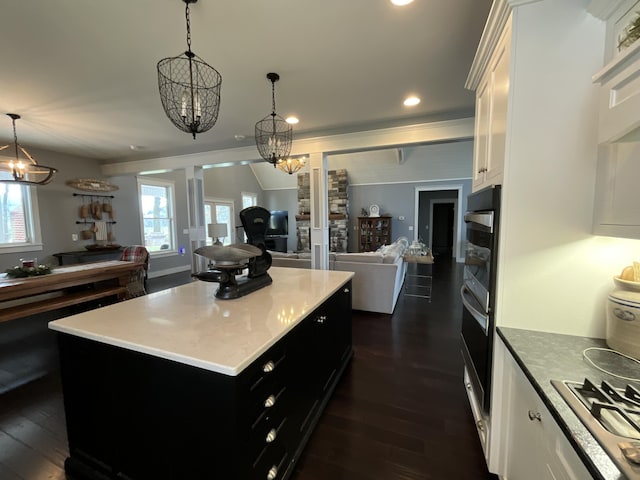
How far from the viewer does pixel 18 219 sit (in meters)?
4.52

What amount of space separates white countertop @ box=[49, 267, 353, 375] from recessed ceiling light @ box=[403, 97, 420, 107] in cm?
240

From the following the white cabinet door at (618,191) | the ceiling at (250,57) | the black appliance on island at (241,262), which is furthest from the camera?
the ceiling at (250,57)

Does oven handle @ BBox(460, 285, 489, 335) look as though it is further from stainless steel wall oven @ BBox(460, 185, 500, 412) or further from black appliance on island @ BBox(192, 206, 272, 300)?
black appliance on island @ BBox(192, 206, 272, 300)

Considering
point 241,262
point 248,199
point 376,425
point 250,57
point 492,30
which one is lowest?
point 376,425

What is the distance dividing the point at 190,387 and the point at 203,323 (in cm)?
34

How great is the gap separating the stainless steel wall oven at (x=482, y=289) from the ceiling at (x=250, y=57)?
4.39ft

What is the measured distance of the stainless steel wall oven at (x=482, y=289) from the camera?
4.27ft

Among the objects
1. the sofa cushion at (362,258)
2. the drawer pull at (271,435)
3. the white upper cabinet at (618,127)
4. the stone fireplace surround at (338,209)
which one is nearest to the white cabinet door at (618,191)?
the white upper cabinet at (618,127)

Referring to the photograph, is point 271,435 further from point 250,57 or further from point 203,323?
point 250,57

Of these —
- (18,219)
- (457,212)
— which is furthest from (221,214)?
(457,212)

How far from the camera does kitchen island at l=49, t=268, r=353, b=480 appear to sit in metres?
1.02

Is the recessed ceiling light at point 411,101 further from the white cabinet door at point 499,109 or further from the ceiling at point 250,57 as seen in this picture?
the white cabinet door at point 499,109

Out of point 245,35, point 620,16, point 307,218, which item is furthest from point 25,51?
point 307,218

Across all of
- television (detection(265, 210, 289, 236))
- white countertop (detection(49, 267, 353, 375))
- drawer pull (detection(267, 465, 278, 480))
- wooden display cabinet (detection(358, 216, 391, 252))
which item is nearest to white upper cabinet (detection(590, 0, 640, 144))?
white countertop (detection(49, 267, 353, 375))
